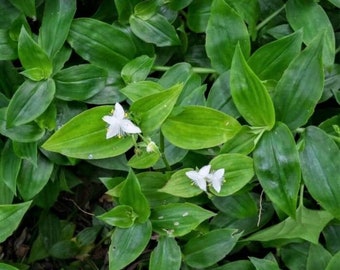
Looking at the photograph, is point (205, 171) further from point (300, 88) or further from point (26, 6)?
point (26, 6)

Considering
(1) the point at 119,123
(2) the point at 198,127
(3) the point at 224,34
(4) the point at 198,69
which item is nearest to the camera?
(1) the point at 119,123

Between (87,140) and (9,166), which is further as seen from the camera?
(9,166)

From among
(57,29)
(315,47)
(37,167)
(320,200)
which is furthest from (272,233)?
(57,29)

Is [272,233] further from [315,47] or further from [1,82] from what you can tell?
[1,82]

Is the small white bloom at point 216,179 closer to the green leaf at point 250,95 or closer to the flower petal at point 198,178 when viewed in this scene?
the flower petal at point 198,178

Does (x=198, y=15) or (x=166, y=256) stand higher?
(x=198, y=15)

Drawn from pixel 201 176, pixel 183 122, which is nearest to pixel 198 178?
pixel 201 176

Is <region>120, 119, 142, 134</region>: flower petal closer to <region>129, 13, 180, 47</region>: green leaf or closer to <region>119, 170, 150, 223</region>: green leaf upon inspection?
<region>119, 170, 150, 223</region>: green leaf

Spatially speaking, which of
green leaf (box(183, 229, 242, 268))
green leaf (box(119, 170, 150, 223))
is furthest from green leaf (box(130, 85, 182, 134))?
green leaf (box(183, 229, 242, 268))
